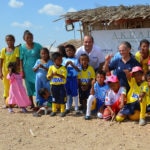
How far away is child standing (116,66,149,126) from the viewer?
260 inches

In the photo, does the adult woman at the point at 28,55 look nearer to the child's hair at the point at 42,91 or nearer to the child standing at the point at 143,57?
the child's hair at the point at 42,91

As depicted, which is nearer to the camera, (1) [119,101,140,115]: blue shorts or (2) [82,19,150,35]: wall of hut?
(1) [119,101,140,115]: blue shorts

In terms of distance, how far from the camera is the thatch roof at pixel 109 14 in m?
12.6

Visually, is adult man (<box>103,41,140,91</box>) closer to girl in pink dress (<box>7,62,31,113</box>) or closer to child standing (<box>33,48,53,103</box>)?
child standing (<box>33,48,53,103</box>)

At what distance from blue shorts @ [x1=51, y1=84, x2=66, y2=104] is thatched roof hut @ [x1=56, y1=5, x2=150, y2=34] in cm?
580

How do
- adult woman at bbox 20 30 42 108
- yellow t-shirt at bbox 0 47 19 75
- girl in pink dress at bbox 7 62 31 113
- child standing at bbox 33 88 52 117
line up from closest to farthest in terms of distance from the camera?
child standing at bbox 33 88 52 117 → adult woman at bbox 20 30 42 108 → girl in pink dress at bbox 7 62 31 113 → yellow t-shirt at bbox 0 47 19 75

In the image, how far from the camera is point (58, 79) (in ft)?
24.4

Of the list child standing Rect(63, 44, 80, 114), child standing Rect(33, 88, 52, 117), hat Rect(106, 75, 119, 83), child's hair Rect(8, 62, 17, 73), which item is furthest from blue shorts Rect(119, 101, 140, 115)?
child's hair Rect(8, 62, 17, 73)

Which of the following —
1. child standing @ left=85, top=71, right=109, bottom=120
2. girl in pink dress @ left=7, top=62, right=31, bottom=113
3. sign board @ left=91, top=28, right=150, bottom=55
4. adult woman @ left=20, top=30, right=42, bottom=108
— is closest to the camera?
child standing @ left=85, top=71, right=109, bottom=120

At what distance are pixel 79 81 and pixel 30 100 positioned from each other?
4.63ft

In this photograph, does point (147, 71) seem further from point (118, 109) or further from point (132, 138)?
point (132, 138)

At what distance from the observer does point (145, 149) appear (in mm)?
5348

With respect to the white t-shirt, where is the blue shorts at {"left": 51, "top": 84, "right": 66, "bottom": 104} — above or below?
below

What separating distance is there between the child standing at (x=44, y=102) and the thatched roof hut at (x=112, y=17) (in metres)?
5.58
